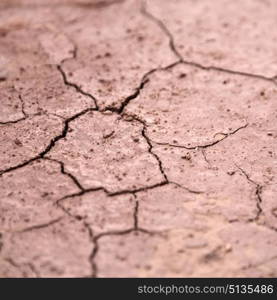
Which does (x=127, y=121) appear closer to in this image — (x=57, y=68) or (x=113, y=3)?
(x=57, y=68)

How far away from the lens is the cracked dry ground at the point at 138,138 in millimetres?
2207

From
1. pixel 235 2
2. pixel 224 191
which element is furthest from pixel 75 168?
pixel 235 2

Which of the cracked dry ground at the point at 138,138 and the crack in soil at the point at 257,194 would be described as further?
the crack in soil at the point at 257,194

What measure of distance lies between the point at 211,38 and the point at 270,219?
163 centimetres

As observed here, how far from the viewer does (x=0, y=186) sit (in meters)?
2.46

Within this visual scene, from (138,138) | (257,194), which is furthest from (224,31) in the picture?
(257,194)

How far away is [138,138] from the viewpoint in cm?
272

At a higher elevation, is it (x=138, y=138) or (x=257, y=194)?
(x=138, y=138)

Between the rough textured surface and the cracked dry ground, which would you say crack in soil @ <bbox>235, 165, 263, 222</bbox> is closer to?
the cracked dry ground

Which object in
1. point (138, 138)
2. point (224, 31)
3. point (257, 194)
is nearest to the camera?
point (257, 194)

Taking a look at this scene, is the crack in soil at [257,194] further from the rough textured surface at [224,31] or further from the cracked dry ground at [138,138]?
the rough textured surface at [224,31]

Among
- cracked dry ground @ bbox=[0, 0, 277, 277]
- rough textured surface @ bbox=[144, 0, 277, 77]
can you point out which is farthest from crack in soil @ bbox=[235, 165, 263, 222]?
rough textured surface @ bbox=[144, 0, 277, 77]

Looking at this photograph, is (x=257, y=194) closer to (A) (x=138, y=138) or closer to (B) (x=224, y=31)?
(A) (x=138, y=138)

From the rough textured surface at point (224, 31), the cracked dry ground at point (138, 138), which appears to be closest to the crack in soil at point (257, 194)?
the cracked dry ground at point (138, 138)
